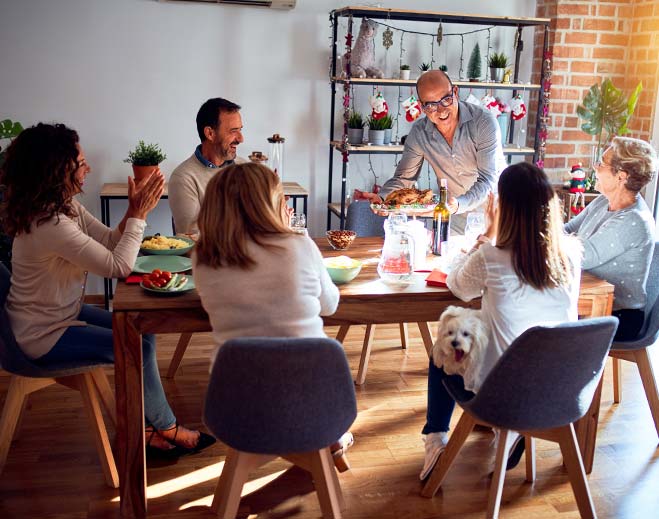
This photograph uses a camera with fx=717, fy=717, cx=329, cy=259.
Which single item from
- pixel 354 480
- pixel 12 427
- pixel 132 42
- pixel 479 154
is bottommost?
pixel 354 480

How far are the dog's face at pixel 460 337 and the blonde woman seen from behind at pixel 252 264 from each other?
1.38 feet

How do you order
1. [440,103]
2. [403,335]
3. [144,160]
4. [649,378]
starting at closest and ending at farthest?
1. [649,378]
2. [440,103]
3. [403,335]
4. [144,160]

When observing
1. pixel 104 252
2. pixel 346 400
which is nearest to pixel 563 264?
pixel 346 400

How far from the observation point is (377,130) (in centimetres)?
436

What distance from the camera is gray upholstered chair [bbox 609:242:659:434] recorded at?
264 centimetres

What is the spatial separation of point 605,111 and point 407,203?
221 cm

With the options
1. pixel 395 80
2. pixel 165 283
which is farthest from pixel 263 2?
pixel 165 283

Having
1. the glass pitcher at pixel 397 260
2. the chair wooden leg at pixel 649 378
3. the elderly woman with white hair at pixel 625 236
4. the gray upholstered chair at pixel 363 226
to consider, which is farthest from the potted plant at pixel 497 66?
the glass pitcher at pixel 397 260

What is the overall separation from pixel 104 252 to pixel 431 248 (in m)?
1.25

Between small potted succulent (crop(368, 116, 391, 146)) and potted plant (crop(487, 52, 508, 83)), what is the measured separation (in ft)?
2.47

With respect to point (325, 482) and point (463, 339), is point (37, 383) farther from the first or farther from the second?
point (463, 339)

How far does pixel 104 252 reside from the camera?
2227 mm

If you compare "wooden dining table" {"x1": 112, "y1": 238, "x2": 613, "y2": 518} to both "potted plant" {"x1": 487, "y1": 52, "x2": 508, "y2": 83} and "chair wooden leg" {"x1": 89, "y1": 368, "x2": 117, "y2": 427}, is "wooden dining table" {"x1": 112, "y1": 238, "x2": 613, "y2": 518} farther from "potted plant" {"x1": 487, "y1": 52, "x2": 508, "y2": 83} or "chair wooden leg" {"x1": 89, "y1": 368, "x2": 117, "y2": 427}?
"potted plant" {"x1": 487, "y1": 52, "x2": 508, "y2": 83}

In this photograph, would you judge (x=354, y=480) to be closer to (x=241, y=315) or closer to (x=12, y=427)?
(x=241, y=315)
